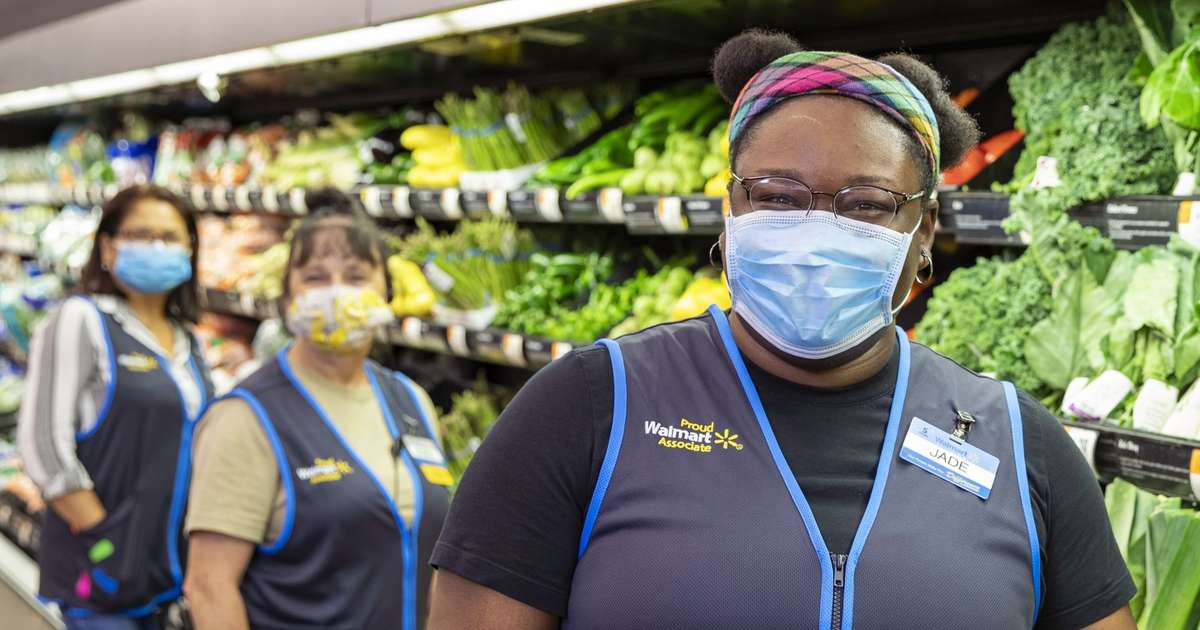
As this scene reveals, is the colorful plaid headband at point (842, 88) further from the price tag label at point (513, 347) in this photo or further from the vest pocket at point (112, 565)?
the vest pocket at point (112, 565)

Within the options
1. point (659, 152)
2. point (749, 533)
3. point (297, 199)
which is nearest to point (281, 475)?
point (749, 533)

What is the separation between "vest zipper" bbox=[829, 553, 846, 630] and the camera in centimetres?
117

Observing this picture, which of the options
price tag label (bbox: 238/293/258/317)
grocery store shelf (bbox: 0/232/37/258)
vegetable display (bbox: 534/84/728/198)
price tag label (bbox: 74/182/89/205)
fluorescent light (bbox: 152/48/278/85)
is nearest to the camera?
vegetable display (bbox: 534/84/728/198)

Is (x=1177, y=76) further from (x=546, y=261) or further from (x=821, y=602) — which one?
(x=546, y=261)

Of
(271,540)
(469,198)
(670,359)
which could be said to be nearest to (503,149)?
(469,198)

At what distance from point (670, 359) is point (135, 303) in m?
2.87

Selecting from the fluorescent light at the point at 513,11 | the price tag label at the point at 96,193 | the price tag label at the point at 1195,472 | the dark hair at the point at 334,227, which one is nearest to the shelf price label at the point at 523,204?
the fluorescent light at the point at 513,11

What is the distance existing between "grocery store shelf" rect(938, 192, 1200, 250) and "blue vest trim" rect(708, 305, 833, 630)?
1.23m

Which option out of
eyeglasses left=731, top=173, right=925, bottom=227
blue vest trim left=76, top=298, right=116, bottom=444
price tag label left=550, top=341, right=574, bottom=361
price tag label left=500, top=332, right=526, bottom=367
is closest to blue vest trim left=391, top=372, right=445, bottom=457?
price tag label left=550, top=341, right=574, bottom=361

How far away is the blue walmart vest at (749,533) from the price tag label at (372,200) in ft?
11.0

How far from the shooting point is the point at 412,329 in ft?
13.9

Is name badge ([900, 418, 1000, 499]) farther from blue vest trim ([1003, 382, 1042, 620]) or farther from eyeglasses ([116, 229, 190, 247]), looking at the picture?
eyeglasses ([116, 229, 190, 247])

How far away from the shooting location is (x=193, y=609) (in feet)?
7.49

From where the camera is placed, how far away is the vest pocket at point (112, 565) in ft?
10.6
